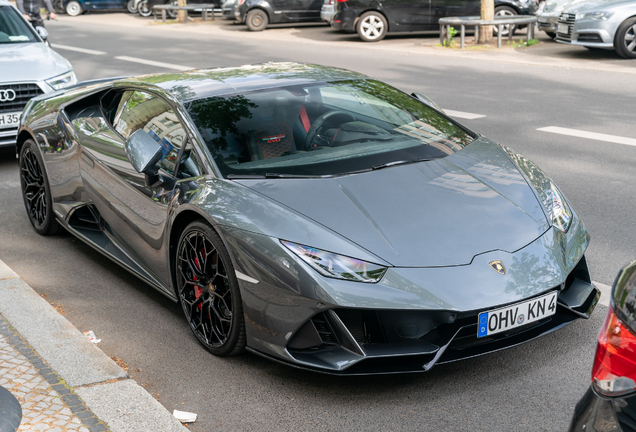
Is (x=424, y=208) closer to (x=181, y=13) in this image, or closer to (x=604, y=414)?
(x=604, y=414)

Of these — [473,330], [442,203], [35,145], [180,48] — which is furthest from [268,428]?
[180,48]

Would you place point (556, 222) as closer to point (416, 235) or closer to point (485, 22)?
point (416, 235)

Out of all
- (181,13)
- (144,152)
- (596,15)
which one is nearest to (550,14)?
(596,15)

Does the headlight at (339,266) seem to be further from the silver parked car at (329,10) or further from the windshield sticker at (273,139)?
the silver parked car at (329,10)

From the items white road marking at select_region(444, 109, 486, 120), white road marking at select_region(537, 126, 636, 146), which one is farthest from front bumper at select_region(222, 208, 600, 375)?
white road marking at select_region(444, 109, 486, 120)

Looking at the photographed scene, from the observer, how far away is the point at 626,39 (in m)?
13.3

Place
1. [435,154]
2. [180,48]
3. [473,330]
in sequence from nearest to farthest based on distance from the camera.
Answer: [473,330]
[435,154]
[180,48]

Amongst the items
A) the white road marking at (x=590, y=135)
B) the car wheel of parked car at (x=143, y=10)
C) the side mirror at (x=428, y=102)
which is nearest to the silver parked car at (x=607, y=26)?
the white road marking at (x=590, y=135)

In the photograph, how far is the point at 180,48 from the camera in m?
18.9

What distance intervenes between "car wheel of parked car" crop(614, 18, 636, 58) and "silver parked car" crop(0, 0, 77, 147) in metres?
9.41

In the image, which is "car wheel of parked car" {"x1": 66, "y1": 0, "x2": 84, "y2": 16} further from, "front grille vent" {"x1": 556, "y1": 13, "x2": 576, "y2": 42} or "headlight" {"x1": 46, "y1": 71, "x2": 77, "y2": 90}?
"headlight" {"x1": 46, "y1": 71, "x2": 77, "y2": 90}

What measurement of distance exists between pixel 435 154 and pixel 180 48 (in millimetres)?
15760

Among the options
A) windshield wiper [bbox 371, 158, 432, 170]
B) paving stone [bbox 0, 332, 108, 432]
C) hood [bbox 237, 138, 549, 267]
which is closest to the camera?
paving stone [bbox 0, 332, 108, 432]

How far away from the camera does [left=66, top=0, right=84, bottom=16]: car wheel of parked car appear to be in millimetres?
34750
